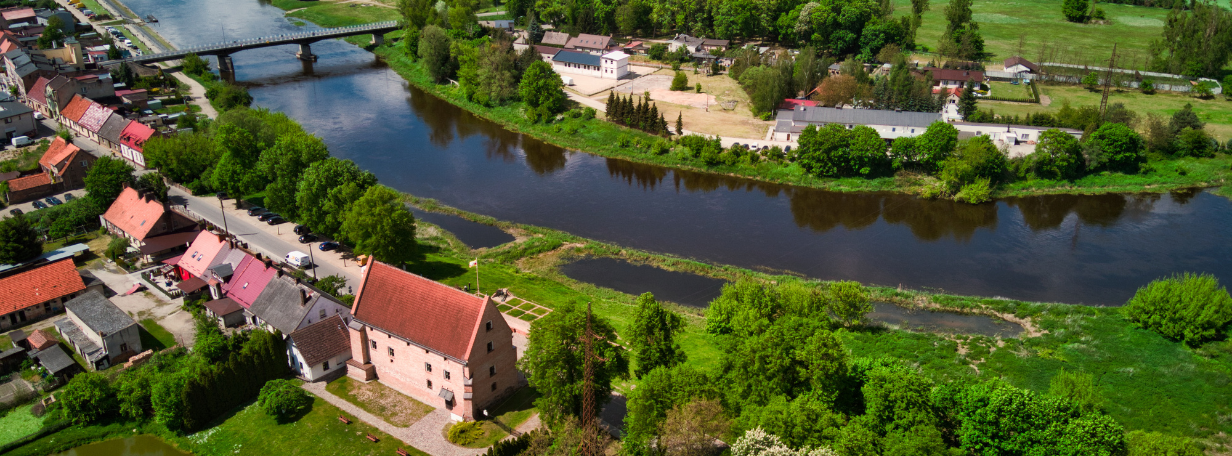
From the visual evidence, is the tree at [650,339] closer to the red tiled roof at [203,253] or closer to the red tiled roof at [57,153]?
the red tiled roof at [203,253]

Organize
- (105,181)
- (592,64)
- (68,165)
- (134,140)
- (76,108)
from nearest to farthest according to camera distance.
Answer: (105,181), (68,165), (134,140), (76,108), (592,64)

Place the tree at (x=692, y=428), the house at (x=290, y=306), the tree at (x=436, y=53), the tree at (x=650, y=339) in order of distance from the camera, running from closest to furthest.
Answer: the tree at (x=692, y=428) → the tree at (x=650, y=339) → the house at (x=290, y=306) → the tree at (x=436, y=53)

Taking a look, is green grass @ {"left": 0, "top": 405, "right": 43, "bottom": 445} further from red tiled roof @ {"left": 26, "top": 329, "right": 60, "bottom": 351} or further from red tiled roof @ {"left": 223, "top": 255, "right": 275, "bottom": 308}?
red tiled roof @ {"left": 223, "top": 255, "right": 275, "bottom": 308}

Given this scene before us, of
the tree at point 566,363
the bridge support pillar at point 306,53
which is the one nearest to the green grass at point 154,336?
the tree at point 566,363

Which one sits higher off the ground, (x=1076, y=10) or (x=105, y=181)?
(x=1076, y=10)

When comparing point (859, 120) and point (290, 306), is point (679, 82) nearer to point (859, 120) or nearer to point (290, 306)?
point (859, 120)

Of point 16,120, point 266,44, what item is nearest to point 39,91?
point 16,120

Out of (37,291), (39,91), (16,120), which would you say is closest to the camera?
(37,291)

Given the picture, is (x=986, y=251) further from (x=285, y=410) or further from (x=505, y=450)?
(x=285, y=410)
